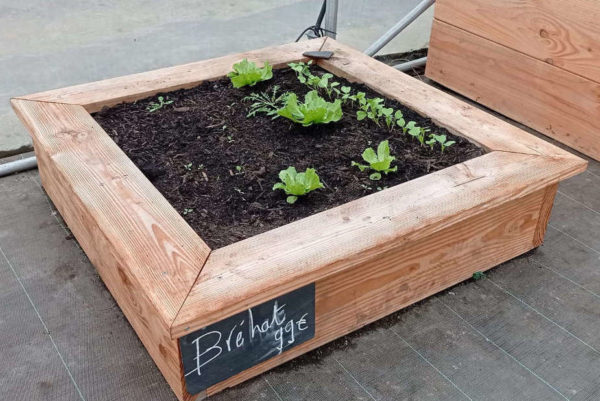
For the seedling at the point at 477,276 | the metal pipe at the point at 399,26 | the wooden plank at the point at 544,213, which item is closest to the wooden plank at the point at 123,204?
the seedling at the point at 477,276

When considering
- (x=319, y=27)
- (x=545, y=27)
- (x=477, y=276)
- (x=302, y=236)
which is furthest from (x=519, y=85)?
(x=302, y=236)

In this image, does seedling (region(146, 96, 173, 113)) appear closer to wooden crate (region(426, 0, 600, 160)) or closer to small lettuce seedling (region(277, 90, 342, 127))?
small lettuce seedling (region(277, 90, 342, 127))

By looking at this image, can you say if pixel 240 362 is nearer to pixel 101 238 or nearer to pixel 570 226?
pixel 101 238

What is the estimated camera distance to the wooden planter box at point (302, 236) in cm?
130

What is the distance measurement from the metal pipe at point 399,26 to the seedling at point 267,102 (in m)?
1.01

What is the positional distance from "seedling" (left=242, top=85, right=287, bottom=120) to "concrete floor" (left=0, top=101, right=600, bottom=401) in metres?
0.73

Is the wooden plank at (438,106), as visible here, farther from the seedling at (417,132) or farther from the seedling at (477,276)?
the seedling at (477,276)

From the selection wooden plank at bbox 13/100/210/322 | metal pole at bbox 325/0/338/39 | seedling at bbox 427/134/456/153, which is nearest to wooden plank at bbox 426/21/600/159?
metal pole at bbox 325/0/338/39

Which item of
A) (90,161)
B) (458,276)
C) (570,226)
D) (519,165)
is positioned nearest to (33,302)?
(90,161)

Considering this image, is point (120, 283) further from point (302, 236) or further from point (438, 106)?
point (438, 106)

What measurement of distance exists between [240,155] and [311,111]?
0.26 m

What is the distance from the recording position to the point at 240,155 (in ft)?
6.01

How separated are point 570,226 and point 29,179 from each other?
1.91 meters

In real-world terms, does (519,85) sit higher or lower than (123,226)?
lower
